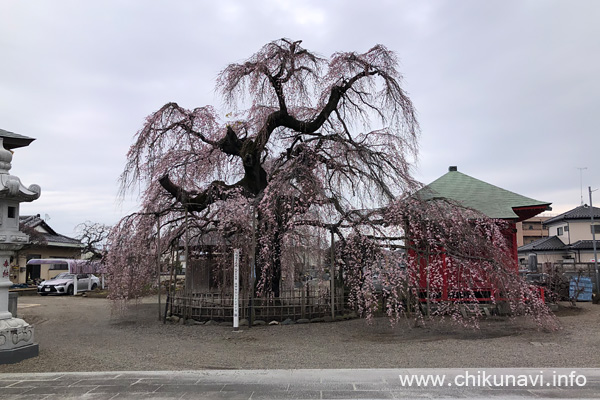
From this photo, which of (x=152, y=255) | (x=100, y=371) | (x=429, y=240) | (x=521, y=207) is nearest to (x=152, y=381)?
(x=100, y=371)

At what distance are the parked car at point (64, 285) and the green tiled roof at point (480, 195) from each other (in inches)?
893

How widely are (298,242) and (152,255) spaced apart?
213 inches

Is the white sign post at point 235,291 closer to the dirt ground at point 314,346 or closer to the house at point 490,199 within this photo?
the dirt ground at point 314,346

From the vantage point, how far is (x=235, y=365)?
7.32 meters

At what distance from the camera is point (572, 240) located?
1300 inches

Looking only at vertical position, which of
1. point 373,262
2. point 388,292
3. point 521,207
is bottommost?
point 388,292

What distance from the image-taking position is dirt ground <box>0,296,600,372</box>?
284 inches

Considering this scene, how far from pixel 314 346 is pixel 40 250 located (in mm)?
32178

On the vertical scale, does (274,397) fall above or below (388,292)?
below

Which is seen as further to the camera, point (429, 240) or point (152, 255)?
point (152, 255)

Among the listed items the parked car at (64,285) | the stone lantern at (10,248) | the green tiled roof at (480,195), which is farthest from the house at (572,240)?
the stone lantern at (10,248)

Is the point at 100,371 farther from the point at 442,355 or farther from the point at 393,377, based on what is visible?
the point at 442,355

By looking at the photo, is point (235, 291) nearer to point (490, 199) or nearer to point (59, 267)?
point (490, 199)

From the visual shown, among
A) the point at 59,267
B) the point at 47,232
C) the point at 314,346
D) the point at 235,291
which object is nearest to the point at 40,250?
the point at 59,267
